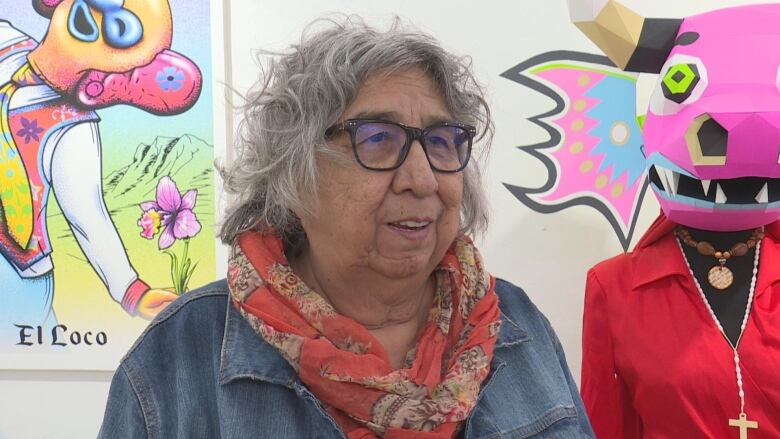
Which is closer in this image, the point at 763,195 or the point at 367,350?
the point at 367,350

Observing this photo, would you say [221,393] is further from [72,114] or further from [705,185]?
[72,114]

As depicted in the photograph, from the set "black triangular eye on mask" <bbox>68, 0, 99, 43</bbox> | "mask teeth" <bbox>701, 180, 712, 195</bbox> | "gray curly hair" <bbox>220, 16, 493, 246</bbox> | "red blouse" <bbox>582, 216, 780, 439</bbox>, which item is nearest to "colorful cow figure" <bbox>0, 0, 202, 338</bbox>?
"black triangular eye on mask" <bbox>68, 0, 99, 43</bbox>

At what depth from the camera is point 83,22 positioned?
150cm

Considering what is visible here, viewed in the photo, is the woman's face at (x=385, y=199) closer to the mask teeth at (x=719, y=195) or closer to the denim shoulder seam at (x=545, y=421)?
the denim shoulder seam at (x=545, y=421)

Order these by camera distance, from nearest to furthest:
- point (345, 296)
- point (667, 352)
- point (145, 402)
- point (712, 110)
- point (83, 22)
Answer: point (145, 402), point (345, 296), point (712, 110), point (667, 352), point (83, 22)

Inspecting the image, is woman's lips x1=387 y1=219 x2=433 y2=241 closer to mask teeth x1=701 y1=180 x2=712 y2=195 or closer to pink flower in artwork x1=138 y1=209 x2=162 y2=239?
mask teeth x1=701 y1=180 x2=712 y2=195

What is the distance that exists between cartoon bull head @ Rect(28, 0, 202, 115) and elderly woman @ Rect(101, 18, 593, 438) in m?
0.67

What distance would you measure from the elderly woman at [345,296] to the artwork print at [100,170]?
25.5 inches

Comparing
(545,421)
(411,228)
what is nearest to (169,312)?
(411,228)

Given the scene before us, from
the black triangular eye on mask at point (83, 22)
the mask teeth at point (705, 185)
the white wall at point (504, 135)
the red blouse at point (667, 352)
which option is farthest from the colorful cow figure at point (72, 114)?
the mask teeth at point (705, 185)

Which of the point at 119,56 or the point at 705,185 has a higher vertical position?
the point at 119,56

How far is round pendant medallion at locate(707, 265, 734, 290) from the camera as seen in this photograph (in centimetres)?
115

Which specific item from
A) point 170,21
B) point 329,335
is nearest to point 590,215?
point 329,335

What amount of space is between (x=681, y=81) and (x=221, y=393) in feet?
2.90
